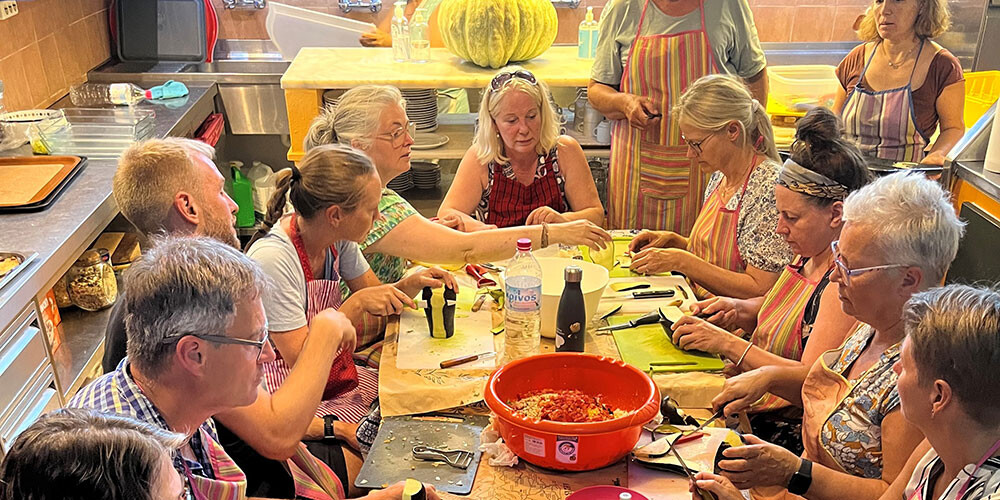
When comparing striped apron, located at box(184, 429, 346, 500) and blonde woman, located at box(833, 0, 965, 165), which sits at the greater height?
blonde woman, located at box(833, 0, 965, 165)

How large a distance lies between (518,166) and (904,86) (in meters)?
1.78

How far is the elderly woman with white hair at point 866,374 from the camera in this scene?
1676mm

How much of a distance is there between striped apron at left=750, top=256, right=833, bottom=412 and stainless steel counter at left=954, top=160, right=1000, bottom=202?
2.25 ft

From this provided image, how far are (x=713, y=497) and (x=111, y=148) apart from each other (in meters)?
2.98

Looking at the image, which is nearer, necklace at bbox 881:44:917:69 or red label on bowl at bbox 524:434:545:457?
Result: red label on bowl at bbox 524:434:545:457

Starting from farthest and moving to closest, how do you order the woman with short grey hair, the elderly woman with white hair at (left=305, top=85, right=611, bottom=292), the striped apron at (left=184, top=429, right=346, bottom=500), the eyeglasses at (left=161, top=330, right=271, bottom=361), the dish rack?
the dish rack
the elderly woman with white hair at (left=305, top=85, right=611, bottom=292)
the striped apron at (left=184, top=429, right=346, bottom=500)
the eyeglasses at (left=161, top=330, right=271, bottom=361)
the woman with short grey hair

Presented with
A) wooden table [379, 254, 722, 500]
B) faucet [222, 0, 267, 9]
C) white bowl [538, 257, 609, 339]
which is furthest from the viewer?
faucet [222, 0, 267, 9]

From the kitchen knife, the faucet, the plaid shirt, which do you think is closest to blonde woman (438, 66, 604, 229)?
the kitchen knife

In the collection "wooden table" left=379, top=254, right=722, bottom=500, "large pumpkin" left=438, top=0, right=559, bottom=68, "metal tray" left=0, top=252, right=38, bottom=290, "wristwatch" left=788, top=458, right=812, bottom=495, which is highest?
"large pumpkin" left=438, top=0, right=559, bottom=68

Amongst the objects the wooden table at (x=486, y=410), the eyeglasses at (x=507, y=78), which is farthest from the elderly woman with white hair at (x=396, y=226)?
the eyeglasses at (x=507, y=78)

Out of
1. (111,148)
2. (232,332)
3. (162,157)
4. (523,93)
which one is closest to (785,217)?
(523,93)

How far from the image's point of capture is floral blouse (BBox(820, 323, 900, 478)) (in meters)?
1.68

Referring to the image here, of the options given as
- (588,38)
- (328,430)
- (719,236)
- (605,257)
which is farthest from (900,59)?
(328,430)

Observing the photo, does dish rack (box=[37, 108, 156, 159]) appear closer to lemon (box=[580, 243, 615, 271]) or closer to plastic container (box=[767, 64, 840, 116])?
lemon (box=[580, 243, 615, 271])
